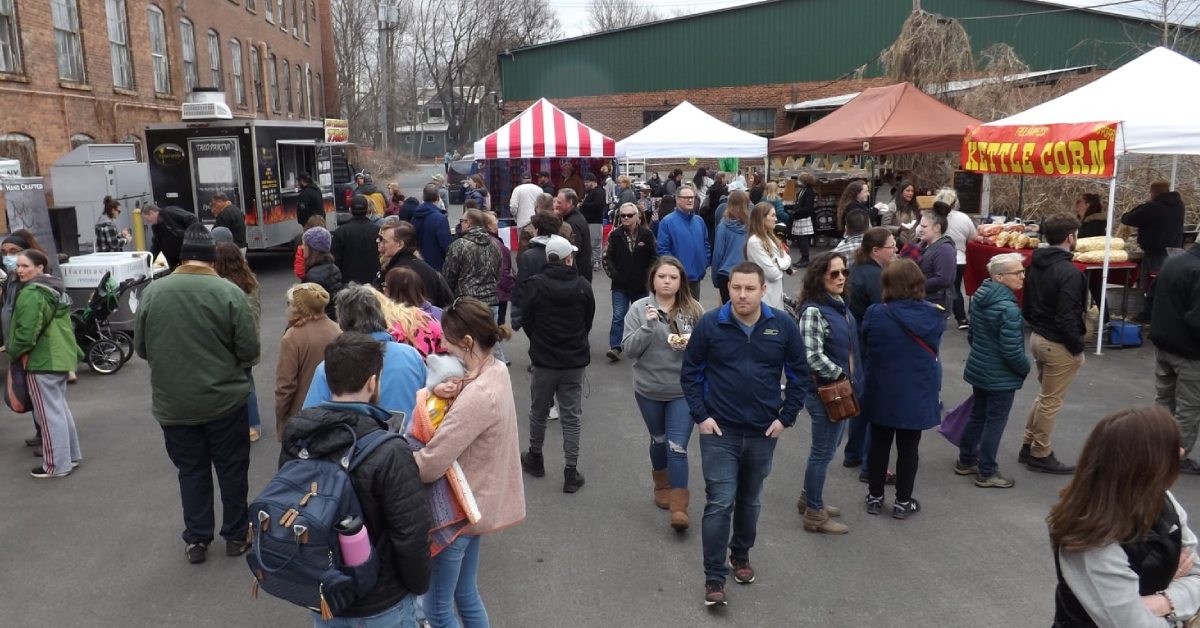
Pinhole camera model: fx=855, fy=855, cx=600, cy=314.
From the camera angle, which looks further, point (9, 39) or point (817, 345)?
point (9, 39)

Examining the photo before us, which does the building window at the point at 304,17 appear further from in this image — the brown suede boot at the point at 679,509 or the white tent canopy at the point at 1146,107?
the brown suede boot at the point at 679,509

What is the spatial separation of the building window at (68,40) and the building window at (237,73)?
373 inches

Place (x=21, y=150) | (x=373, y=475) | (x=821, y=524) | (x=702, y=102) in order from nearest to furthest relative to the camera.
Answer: (x=373, y=475), (x=821, y=524), (x=21, y=150), (x=702, y=102)

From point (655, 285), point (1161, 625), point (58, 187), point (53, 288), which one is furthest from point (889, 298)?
point (58, 187)

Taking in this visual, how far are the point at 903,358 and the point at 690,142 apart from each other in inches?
413

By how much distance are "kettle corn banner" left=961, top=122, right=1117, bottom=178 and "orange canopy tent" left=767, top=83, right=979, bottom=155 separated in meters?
2.37

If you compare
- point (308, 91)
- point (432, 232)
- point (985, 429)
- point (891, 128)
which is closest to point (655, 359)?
point (985, 429)

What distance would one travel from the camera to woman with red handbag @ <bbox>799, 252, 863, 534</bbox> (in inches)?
191

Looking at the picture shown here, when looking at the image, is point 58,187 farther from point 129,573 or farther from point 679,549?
point 679,549

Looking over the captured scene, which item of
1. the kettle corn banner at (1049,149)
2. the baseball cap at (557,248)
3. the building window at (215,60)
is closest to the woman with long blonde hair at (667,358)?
the baseball cap at (557,248)

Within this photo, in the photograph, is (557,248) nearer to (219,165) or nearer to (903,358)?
(903,358)

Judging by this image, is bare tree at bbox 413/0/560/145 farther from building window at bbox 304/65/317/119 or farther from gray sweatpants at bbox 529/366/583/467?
gray sweatpants at bbox 529/366/583/467

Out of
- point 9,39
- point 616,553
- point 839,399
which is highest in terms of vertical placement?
point 9,39

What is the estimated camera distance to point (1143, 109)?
8719 mm
